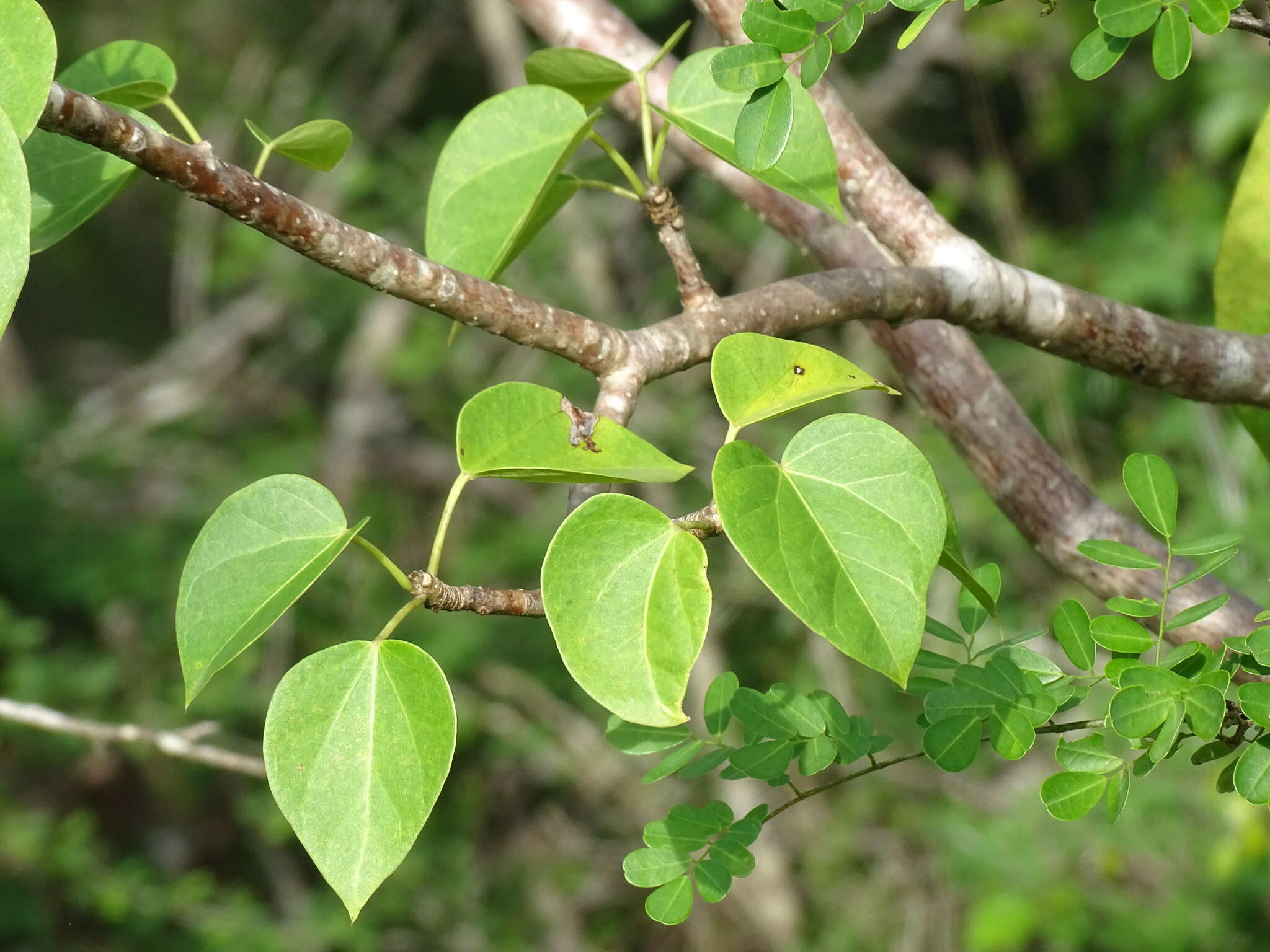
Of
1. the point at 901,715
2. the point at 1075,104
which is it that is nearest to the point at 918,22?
the point at 901,715

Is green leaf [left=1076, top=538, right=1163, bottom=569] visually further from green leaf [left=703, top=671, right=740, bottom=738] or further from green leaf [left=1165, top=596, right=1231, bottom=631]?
green leaf [left=703, top=671, right=740, bottom=738]

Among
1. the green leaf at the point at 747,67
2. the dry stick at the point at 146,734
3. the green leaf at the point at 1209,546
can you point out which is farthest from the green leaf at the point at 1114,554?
the dry stick at the point at 146,734

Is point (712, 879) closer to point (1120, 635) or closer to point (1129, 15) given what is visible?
point (1120, 635)

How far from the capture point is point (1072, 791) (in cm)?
A: 48

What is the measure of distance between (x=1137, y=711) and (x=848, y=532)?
149 mm

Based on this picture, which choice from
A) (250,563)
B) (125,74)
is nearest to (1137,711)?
(250,563)

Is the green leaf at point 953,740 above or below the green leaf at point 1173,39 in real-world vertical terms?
below

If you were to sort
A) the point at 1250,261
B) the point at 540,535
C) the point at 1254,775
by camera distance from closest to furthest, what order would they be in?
1. the point at 1254,775
2. the point at 1250,261
3. the point at 540,535

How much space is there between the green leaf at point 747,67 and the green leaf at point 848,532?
0.15 m

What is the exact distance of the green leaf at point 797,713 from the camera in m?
0.57

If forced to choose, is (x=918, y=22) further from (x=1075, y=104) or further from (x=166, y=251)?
(x=166, y=251)

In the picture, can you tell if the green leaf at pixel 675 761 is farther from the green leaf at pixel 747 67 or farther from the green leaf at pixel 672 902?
the green leaf at pixel 747 67

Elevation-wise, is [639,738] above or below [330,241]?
below

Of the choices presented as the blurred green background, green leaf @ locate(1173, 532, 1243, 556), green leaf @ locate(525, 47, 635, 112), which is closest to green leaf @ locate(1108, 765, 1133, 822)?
green leaf @ locate(1173, 532, 1243, 556)
